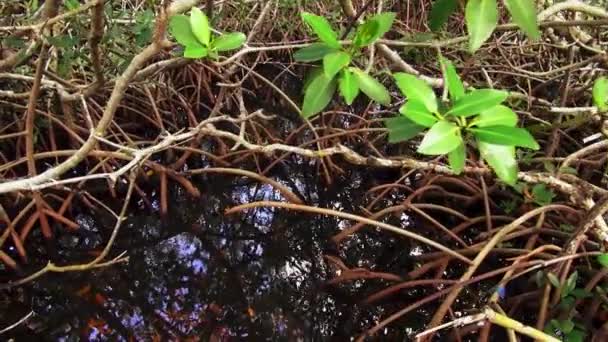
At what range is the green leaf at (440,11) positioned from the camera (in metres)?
0.71

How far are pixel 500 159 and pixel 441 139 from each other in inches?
3.9

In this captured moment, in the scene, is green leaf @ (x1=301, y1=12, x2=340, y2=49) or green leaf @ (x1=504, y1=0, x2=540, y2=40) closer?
green leaf @ (x1=504, y1=0, x2=540, y2=40)

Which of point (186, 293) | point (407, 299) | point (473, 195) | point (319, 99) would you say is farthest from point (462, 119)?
point (473, 195)

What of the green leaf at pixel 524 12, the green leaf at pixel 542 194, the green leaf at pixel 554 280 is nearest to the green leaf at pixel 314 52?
the green leaf at pixel 524 12

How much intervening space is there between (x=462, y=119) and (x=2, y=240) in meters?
1.46

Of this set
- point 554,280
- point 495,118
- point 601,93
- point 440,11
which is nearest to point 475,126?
point 495,118

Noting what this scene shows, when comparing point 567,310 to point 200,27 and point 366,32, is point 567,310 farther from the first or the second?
point 200,27

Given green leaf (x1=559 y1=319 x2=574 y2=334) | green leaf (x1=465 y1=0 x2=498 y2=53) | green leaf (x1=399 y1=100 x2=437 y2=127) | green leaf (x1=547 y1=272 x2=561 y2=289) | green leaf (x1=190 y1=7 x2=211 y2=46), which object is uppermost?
green leaf (x1=190 y1=7 x2=211 y2=46)

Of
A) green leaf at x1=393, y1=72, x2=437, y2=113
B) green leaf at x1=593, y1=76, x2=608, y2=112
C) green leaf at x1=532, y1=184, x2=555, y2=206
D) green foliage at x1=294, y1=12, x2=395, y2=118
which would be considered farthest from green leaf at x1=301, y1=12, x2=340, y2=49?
green leaf at x1=532, y1=184, x2=555, y2=206

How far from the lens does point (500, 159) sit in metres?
0.75

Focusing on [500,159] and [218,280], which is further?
[218,280]

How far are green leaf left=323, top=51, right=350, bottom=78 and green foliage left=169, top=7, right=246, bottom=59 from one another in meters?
0.25

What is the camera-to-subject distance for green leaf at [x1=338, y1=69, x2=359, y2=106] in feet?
2.79

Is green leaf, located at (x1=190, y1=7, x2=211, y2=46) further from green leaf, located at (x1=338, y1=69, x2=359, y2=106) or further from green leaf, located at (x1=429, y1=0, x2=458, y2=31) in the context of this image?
green leaf, located at (x1=429, y1=0, x2=458, y2=31)
